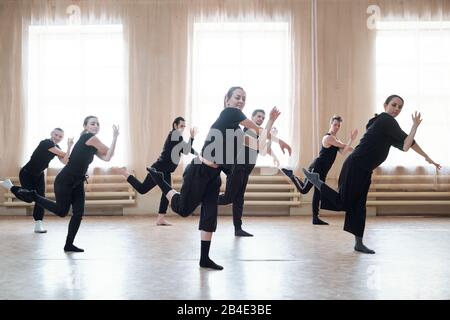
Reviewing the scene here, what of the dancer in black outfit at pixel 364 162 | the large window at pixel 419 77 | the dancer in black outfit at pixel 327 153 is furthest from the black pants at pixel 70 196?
the large window at pixel 419 77

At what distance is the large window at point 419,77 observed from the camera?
7.24 m

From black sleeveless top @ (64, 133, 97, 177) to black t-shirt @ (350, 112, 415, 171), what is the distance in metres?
2.06

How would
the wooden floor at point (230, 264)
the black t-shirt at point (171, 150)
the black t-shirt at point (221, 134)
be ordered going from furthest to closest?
1. the black t-shirt at point (171, 150)
2. the black t-shirt at point (221, 134)
3. the wooden floor at point (230, 264)

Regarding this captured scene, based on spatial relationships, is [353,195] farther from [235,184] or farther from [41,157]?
[41,157]

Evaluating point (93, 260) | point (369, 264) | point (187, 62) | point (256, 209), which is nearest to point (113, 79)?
point (187, 62)

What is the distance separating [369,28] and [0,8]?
17.1ft

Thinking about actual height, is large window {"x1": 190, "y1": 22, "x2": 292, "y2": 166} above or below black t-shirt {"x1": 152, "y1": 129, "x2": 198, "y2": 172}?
above

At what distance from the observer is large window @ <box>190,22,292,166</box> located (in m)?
7.39

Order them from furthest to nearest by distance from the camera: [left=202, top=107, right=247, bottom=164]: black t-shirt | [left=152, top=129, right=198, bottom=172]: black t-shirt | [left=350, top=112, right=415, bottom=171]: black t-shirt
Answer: [left=152, top=129, right=198, bottom=172]: black t-shirt < [left=350, top=112, right=415, bottom=171]: black t-shirt < [left=202, top=107, right=247, bottom=164]: black t-shirt

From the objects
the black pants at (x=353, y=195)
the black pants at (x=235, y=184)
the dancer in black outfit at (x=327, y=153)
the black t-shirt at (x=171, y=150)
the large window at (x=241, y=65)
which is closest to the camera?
the black pants at (x=353, y=195)

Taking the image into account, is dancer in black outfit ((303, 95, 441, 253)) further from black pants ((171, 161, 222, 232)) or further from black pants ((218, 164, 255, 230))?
black pants ((171, 161, 222, 232))

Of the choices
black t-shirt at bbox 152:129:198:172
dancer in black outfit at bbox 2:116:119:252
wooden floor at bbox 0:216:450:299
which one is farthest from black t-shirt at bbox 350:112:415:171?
black t-shirt at bbox 152:129:198:172

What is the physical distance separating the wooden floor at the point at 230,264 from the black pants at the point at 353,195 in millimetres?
264

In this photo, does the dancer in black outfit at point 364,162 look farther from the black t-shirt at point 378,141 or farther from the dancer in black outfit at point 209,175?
the dancer in black outfit at point 209,175
